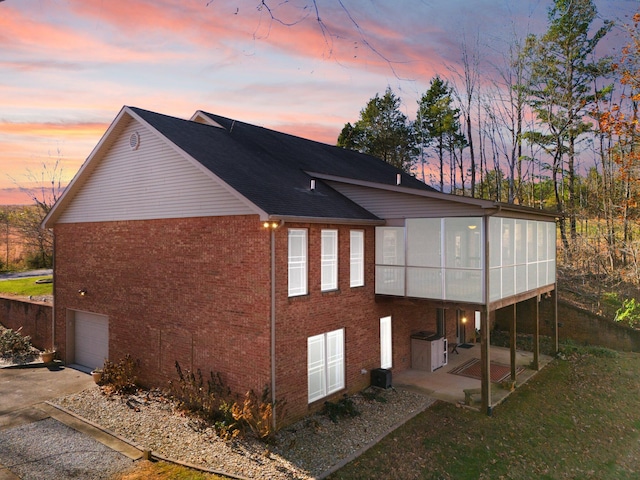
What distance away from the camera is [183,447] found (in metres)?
9.45

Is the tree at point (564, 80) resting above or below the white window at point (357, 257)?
above

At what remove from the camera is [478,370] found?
48.3 feet

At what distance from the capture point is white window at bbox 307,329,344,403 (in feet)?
37.1

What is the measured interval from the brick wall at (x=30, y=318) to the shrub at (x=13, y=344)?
57cm

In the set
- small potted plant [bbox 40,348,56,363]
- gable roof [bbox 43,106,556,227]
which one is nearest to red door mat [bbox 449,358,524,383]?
gable roof [bbox 43,106,556,227]

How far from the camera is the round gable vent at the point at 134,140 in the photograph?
13109 mm

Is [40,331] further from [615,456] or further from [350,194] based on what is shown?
[615,456]

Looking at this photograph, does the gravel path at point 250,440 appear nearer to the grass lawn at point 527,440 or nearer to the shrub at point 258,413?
the shrub at point 258,413

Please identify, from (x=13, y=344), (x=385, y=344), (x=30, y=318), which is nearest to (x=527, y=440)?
(x=385, y=344)

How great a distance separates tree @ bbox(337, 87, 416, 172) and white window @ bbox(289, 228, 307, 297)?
28.8 meters

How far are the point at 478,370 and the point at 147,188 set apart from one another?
484 inches

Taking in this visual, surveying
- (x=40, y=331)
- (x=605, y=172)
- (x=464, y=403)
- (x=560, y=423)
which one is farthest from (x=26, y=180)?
Result: (x=605, y=172)

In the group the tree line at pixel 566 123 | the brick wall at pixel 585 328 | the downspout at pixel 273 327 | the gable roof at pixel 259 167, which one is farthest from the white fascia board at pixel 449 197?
the tree line at pixel 566 123

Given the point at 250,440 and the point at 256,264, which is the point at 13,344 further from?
the point at 256,264
